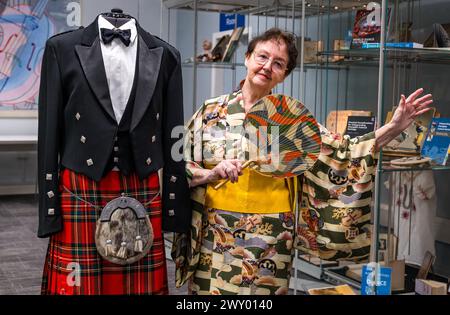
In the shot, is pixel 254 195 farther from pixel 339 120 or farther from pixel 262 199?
pixel 339 120

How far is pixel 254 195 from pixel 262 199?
0.03m

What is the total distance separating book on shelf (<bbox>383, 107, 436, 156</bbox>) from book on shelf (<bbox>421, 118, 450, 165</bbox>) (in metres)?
0.03

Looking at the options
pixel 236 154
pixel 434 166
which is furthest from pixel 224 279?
pixel 434 166

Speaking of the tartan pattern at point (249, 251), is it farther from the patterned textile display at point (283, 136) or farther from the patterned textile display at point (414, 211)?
the patterned textile display at point (414, 211)

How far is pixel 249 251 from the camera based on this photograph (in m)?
2.22

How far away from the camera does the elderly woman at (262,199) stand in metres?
2.22

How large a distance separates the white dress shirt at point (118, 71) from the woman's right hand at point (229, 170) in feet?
1.16

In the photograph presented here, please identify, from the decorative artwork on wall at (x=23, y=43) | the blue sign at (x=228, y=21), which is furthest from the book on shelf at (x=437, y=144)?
the decorative artwork on wall at (x=23, y=43)

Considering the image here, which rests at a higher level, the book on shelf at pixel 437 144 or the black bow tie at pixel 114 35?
the black bow tie at pixel 114 35

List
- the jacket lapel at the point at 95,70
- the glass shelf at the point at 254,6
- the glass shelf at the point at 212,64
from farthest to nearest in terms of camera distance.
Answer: the glass shelf at the point at 212,64 → the glass shelf at the point at 254,6 → the jacket lapel at the point at 95,70

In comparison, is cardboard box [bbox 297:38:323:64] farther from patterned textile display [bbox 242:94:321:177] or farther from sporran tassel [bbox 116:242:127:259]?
sporran tassel [bbox 116:242:127:259]

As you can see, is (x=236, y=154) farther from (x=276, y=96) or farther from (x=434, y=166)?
(x=434, y=166)

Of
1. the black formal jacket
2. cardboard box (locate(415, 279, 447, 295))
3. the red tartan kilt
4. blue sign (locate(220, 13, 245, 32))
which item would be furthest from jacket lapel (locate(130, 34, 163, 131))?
blue sign (locate(220, 13, 245, 32))

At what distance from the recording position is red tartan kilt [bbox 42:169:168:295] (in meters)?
2.05
